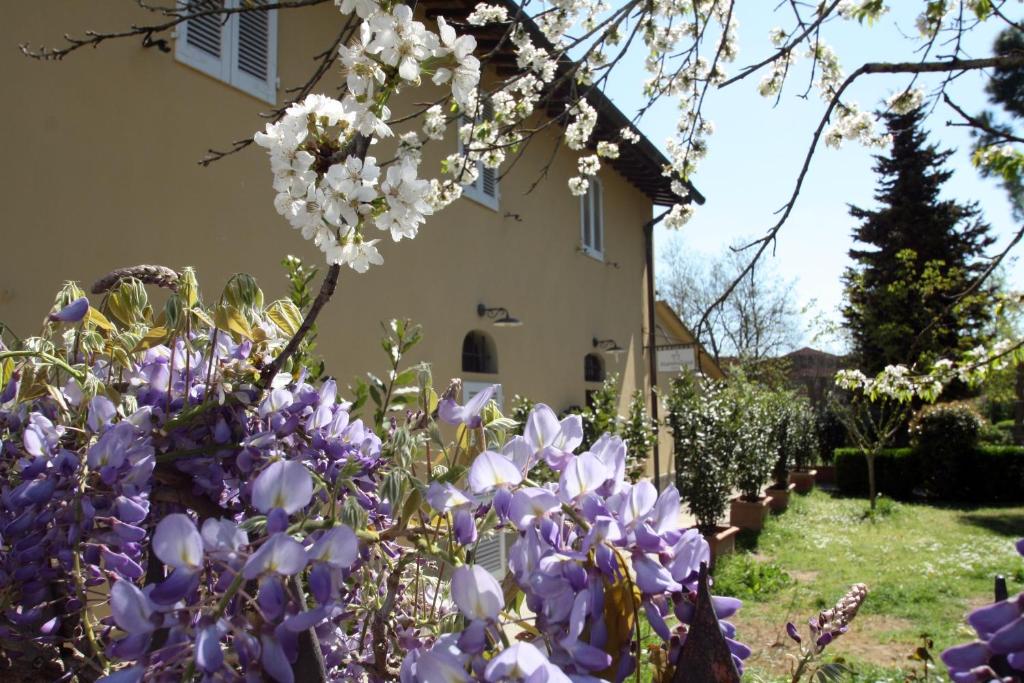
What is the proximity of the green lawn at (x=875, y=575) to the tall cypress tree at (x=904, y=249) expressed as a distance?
29.0ft

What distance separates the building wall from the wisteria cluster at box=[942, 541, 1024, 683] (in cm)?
389

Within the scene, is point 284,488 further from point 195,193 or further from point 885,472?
point 885,472

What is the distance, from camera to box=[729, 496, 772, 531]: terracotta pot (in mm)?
10383

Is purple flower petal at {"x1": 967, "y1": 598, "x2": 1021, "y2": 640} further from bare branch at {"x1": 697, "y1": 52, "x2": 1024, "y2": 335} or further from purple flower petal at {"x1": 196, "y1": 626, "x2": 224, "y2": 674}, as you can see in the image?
bare branch at {"x1": 697, "y1": 52, "x2": 1024, "y2": 335}

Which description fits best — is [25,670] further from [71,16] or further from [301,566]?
[71,16]

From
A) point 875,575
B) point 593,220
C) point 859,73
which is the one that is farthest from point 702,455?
point 859,73

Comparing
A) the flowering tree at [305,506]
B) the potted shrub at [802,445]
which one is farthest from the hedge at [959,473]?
the flowering tree at [305,506]

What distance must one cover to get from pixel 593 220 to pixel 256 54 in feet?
21.2

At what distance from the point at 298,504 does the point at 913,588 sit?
26.6ft

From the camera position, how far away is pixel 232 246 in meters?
4.46

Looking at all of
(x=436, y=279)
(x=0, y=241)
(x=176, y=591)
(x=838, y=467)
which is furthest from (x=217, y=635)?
(x=838, y=467)

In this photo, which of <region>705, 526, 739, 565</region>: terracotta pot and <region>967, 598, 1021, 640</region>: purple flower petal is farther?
<region>705, 526, 739, 565</region>: terracotta pot

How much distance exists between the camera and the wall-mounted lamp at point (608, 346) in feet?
33.0

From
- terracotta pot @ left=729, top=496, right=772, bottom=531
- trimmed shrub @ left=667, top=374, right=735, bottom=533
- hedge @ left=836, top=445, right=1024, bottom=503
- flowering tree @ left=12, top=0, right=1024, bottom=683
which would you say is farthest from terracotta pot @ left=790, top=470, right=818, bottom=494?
flowering tree @ left=12, top=0, right=1024, bottom=683
